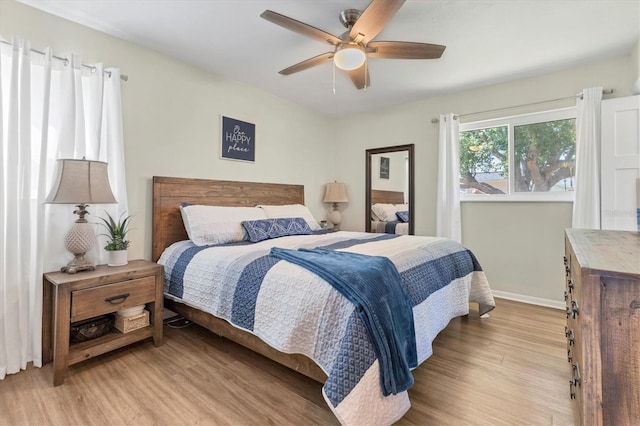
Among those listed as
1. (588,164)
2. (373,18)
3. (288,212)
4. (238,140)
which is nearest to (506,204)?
(588,164)

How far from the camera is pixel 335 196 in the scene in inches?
179

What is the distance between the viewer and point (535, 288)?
322 centimetres

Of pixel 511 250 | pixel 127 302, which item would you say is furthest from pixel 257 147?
pixel 511 250

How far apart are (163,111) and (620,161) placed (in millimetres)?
4185

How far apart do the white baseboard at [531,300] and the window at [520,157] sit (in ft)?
3.53

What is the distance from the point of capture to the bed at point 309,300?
1.28m

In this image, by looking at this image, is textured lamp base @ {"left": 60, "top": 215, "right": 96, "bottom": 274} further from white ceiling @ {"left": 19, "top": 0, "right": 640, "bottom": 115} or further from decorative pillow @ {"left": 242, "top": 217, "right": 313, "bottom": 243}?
white ceiling @ {"left": 19, "top": 0, "right": 640, "bottom": 115}

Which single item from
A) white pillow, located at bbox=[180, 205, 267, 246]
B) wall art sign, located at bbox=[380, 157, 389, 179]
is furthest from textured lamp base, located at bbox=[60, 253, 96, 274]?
wall art sign, located at bbox=[380, 157, 389, 179]

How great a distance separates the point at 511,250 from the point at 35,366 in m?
4.33

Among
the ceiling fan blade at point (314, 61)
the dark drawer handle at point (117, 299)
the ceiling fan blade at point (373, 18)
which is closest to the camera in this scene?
the ceiling fan blade at point (373, 18)

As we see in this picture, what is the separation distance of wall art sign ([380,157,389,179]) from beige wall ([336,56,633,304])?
0.75 ft

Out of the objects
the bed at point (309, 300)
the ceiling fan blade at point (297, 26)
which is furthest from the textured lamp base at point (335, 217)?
the ceiling fan blade at point (297, 26)

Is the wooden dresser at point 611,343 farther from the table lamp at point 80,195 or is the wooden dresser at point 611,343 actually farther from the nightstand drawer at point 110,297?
the table lamp at point 80,195

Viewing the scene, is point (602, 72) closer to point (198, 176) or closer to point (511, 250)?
point (511, 250)
